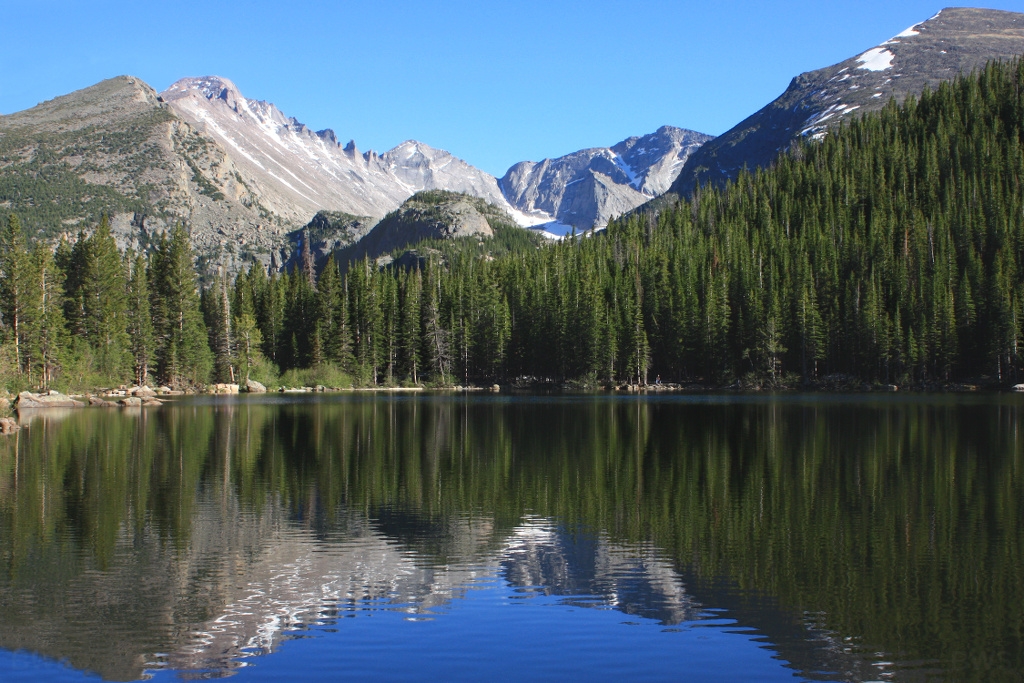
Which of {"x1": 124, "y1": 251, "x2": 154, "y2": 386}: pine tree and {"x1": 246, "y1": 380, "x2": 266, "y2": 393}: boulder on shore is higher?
{"x1": 124, "y1": 251, "x2": 154, "y2": 386}: pine tree

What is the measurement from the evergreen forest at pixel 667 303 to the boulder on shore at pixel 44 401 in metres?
7.59

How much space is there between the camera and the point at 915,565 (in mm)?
16047

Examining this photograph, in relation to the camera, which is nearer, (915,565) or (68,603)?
(68,603)

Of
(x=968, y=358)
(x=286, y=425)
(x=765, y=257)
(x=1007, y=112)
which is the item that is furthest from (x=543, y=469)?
(x=1007, y=112)

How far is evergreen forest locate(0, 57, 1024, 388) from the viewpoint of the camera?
93.9m

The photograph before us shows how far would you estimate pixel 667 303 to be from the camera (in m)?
115

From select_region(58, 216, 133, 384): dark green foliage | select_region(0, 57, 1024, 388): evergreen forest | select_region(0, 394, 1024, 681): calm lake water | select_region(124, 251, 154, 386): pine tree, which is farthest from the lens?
select_region(0, 57, 1024, 388): evergreen forest

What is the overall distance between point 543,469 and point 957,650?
1834cm

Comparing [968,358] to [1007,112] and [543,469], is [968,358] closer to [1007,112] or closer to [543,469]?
[1007,112]

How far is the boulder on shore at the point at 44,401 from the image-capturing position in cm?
6288

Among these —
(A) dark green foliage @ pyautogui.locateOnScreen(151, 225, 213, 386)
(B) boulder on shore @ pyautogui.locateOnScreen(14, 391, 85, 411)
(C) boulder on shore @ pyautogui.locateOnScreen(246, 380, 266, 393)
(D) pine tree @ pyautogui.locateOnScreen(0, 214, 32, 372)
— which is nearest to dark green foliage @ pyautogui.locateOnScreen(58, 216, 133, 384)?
(A) dark green foliage @ pyautogui.locateOnScreen(151, 225, 213, 386)

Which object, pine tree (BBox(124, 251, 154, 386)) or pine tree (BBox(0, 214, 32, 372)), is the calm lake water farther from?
pine tree (BBox(124, 251, 154, 386))

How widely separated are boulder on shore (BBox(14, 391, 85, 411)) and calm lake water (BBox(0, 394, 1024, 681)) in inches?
1319

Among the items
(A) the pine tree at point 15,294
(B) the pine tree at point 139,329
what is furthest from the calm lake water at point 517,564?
(B) the pine tree at point 139,329
